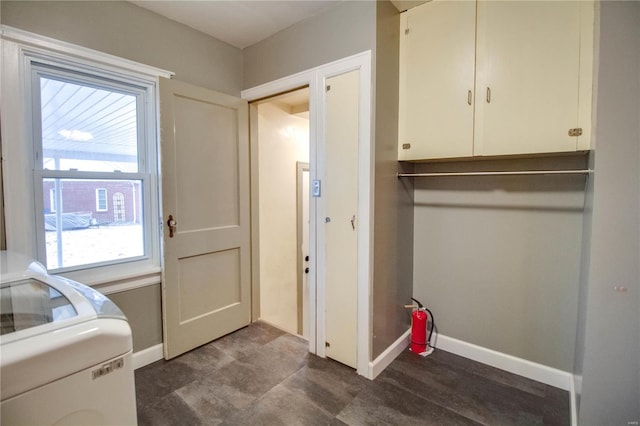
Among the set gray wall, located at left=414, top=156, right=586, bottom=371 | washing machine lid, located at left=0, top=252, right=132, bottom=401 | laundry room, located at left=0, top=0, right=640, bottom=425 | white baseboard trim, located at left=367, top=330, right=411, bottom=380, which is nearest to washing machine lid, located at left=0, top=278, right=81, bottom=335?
washing machine lid, located at left=0, top=252, right=132, bottom=401

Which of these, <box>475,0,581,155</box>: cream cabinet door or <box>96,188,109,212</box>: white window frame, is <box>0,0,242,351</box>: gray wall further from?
<box>475,0,581,155</box>: cream cabinet door

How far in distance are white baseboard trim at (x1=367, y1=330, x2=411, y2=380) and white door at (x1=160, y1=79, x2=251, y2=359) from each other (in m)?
1.29

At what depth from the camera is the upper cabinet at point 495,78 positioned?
1703 mm

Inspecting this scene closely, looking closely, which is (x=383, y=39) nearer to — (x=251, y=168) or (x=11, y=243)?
(x=251, y=168)

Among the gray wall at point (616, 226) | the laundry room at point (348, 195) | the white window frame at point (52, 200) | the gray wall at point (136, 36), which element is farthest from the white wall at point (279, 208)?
the gray wall at point (616, 226)

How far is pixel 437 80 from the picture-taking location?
6.91 ft

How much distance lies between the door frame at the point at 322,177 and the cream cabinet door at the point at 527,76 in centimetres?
71

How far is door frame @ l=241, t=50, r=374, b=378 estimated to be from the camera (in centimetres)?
204

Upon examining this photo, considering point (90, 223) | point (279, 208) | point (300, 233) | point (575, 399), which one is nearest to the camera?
point (575, 399)

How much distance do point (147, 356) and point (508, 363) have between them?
8.43 ft

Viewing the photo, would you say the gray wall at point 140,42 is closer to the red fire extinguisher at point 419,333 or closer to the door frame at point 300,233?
the door frame at point 300,233

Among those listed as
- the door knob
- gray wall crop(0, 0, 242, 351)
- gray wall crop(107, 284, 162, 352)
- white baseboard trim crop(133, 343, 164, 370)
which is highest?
gray wall crop(0, 0, 242, 351)

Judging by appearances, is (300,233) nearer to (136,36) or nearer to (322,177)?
(322,177)

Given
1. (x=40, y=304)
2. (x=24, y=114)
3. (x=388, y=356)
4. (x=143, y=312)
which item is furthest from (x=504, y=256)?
(x=24, y=114)
